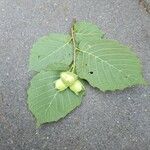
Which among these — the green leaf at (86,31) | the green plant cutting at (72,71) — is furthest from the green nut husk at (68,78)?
the green leaf at (86,31)

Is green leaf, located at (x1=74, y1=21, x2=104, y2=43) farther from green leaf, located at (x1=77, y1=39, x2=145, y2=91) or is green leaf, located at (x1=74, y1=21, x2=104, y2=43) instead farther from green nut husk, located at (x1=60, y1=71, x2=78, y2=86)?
green nut husk, located at (x1=60, y1=71, x2=78, y2=86)

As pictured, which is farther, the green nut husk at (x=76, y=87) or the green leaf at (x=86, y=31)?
the green leaf at (x=86, y=31)

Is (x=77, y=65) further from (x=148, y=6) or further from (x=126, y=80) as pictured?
(x=148, y=6)

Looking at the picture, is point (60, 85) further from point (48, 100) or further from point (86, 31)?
point (86, 31)

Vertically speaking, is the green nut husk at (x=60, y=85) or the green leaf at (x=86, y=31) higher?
the green leaf at (x=86, y=31)

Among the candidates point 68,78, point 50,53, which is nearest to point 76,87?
point 68,78

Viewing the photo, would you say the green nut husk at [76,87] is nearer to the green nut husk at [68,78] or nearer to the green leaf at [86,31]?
the green nut husk at [68,78]
